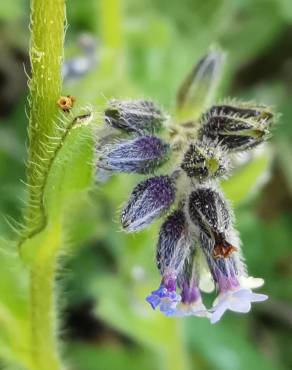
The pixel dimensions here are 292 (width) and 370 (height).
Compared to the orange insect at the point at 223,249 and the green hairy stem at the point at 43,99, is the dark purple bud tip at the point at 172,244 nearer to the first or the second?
the orange insect at the point at 223,249

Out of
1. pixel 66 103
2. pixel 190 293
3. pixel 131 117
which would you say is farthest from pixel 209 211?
pixel 66 103

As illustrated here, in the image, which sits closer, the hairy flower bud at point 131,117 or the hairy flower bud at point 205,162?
the hairy flower bud at point 205,162

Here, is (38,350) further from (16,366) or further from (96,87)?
(96,87)

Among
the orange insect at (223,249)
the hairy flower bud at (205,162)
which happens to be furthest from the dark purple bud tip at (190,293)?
the hairy flower bud at (205,162)

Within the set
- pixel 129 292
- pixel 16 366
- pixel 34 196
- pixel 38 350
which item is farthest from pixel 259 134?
pixel 129 292

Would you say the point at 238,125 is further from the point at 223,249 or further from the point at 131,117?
the point at 223,249

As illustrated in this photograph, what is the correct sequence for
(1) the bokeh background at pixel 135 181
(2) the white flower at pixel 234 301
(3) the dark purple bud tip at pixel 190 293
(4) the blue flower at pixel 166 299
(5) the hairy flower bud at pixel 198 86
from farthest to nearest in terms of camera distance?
(1) the bokeh background at pixel 135 181 < (5) the hairy flower bud at pixel 198 86 < (3) the dark purple bud tip at pixel 190 293 < (2) the white flower at pixel 234 301 < (4) the blue flower at pixel 166 299

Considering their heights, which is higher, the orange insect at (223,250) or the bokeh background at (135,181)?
the bokeh background at (135,181)
